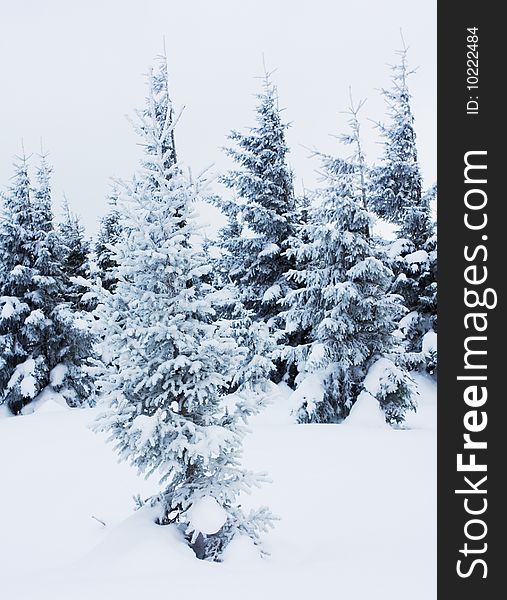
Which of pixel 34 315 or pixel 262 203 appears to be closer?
pixel 262 203

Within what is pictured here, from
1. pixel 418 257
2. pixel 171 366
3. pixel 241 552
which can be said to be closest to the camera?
pixel 241 552

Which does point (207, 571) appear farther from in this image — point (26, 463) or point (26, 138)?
point (26, 138)

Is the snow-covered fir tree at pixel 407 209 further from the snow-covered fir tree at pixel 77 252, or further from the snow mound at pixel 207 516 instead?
the snow-covered fir tree at pixel 77 252

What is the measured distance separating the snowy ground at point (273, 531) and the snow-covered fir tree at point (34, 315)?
6.17 m

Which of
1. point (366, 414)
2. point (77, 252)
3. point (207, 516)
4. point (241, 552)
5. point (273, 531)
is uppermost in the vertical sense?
point (77, 252)

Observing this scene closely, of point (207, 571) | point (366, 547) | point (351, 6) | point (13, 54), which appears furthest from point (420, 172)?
point (207, 571)

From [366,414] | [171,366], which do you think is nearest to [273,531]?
[171,366]

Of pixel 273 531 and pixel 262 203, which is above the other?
pixel 262 203

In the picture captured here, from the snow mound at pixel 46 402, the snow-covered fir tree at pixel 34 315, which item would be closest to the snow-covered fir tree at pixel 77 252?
the snow-covered fir tree at pixel 34 315

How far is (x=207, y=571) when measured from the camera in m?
4.98

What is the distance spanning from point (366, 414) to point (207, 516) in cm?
714

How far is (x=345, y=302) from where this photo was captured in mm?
12281

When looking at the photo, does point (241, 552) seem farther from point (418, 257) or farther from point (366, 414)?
point (418, 257)

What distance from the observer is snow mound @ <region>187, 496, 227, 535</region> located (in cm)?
527
